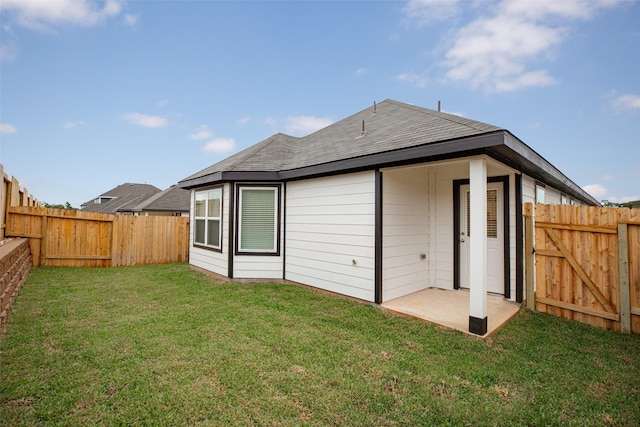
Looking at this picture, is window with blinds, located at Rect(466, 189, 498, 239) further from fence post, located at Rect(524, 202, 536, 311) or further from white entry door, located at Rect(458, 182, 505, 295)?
fence post, located at Rect(524, 202, 536, 311)

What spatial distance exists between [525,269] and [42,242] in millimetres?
12491

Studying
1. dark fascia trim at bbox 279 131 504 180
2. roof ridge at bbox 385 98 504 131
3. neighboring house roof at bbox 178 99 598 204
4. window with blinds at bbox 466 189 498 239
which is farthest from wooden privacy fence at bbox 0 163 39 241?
window with blinds at bbox 466 189 498 239

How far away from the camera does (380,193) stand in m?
4.94

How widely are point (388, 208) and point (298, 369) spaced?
3.16 metres

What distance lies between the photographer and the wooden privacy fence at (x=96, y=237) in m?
8.19

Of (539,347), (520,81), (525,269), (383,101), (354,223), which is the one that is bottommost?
(539,347)

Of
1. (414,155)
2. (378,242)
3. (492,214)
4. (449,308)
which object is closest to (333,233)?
(378,242)

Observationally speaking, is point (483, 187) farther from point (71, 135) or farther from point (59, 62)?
point (71, 135)

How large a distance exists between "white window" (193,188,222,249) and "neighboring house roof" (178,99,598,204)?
0.39m

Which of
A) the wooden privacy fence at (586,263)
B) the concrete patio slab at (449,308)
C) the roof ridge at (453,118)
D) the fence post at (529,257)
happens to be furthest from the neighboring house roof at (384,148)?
the concrete patio slab at (449,308)

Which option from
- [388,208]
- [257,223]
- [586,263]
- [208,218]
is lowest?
[586,263]

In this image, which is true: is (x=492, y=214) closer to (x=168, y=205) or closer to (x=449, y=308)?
(x=449, y=308)

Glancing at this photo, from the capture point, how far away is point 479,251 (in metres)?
3.75

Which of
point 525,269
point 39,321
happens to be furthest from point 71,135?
point 525,269
